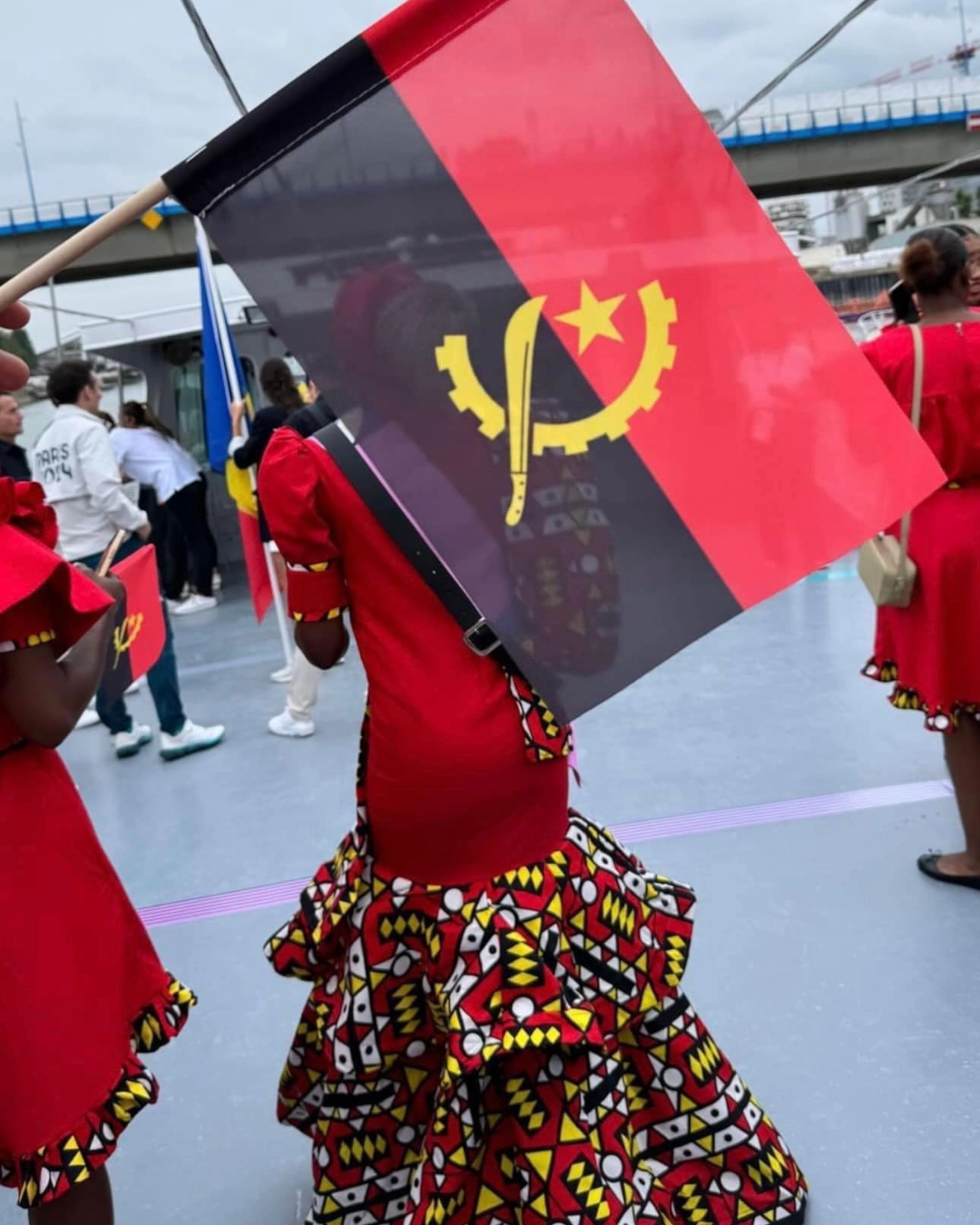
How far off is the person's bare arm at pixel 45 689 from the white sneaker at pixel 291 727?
11.1 feet

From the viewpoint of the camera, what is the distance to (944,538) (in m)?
2.73

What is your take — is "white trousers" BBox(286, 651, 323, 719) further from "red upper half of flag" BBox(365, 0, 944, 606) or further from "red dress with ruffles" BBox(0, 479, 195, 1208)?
"red upper half of flag" BBox(365, 0, 944, 606)

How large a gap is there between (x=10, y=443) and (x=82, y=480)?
56 centimetres

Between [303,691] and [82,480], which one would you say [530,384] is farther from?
[82,480]

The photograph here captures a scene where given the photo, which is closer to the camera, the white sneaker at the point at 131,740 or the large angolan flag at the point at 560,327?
the large angolan flag at the point at 560,327

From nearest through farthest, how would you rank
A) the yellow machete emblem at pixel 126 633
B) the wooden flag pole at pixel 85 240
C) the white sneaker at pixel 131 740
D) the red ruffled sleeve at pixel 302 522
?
the wooden flag pole at pixel 85 240
the red ruffled sleeve at pixel 302 522
the yellow machete emblem at pixel 126 633
the white sneaker at pixel 131 740

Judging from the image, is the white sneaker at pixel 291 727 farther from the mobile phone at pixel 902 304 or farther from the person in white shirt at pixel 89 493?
the mobile phone at pixel 902 304

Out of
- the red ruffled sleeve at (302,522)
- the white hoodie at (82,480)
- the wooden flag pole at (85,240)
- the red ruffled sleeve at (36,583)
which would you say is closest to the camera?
the wooden flag pole at (85,240)

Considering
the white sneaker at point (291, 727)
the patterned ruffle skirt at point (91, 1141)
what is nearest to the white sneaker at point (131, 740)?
the white sneaker at point (291, 727)

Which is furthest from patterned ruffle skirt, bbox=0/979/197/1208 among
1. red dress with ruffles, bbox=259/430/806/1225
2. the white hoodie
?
the white hoodie

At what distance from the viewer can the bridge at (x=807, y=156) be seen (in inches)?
878

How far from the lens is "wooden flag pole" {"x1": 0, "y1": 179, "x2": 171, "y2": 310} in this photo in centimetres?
107

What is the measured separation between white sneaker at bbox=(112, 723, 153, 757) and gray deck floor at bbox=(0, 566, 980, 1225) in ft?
0.22

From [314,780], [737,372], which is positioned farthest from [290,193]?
[314,780]
